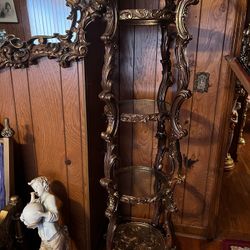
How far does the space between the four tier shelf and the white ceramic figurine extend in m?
0.26

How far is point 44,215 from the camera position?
4.36 feet

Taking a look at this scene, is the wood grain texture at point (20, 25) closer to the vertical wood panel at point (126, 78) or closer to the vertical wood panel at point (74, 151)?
the vertical wood panel at point (74, 151)

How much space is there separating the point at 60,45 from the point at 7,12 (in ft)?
1.10

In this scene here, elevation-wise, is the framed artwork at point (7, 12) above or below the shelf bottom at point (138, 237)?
above

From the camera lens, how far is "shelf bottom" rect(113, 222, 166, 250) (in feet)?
5.31

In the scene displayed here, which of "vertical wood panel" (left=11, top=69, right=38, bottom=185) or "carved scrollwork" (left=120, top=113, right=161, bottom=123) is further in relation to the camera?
"vertical wood panel" (left=11, top=69, right=38, bottom=185)

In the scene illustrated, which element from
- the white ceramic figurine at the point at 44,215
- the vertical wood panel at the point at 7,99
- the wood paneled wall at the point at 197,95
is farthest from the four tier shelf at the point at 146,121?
the vertical wood panel at the point at 7,99

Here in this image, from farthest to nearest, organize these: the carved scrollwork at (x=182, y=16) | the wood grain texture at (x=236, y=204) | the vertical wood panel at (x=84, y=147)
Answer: the wood grain texture at (x=236, y=204), the vertical wood panel at (x=84, y=147), the carved scrollwork at (x=182, y=16)

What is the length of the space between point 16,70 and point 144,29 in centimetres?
69

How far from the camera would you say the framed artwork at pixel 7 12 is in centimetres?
133

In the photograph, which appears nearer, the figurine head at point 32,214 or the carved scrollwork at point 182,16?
the carved scrollwork at point 182,16

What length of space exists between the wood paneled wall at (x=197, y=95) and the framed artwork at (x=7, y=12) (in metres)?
0.54

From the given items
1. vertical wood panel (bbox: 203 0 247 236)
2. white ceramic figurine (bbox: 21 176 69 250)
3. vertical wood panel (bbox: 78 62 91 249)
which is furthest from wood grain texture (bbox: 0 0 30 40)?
vertical wood panel (bbox: 203 0 247 236)

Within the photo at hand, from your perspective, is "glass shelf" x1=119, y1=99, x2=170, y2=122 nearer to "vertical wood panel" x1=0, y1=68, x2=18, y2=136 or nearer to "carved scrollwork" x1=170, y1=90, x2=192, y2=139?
"carved scrollwork" x1=170, y1=90, x2=192, y2=139
